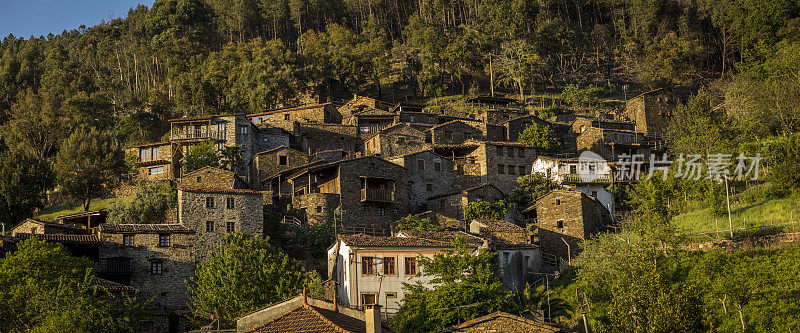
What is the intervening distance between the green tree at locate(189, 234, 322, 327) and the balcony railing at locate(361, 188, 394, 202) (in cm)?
1493

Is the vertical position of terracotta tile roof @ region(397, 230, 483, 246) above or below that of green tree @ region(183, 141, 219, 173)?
below

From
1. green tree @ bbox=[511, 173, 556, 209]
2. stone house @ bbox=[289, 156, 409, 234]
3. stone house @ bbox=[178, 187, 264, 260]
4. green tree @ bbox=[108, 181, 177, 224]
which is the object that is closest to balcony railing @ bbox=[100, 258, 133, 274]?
stone house @ bbox=[178, 187, 264, 260]

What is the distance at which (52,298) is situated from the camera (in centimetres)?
3169

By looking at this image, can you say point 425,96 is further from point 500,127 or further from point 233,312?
point 233,312

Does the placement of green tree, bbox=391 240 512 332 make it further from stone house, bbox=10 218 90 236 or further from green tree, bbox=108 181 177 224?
stone house, bbox=10 218 90 236

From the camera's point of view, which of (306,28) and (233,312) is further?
(306,28)

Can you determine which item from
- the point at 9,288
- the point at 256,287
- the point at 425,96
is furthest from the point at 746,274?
the point at 425,96

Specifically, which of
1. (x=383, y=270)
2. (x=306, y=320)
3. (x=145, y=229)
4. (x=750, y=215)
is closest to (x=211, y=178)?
(x=145, y=229)

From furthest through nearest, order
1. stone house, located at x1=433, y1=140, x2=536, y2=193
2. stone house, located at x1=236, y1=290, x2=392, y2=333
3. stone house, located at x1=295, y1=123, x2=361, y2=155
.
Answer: stone house, located at x1=295, y1=123, x2=361, y2=155, stone house, located at x1=433, y1=140, x2=536, y2=193, stone house, located at x1=236, y1=290, x2=392, y2=333

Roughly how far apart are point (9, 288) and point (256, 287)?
10.7m

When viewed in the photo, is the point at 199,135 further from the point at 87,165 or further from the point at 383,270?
the point at 383,270

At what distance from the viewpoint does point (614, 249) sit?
38500 mm

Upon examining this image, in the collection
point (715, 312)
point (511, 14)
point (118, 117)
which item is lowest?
point (715, 312)

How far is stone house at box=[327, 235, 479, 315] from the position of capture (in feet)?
121
